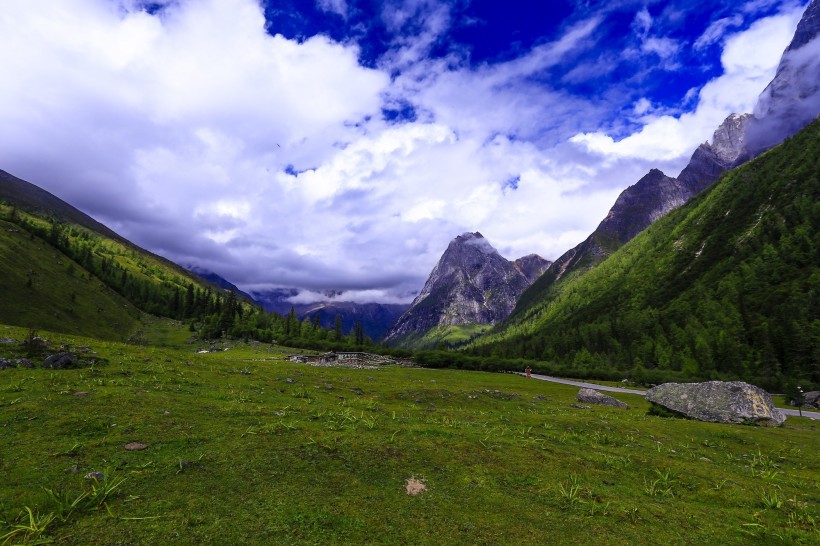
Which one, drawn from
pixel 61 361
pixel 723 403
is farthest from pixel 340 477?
pixel 723 403

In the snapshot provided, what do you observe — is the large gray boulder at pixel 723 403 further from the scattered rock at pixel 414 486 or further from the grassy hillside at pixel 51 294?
the grassy hillside at pixel 51 294

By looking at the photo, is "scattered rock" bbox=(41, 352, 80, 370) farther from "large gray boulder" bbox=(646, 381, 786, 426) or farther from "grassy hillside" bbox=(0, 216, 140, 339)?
"grassy hillside" bbox=(0, 216, 140, 339)

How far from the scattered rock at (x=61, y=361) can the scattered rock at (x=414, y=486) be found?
3100cm

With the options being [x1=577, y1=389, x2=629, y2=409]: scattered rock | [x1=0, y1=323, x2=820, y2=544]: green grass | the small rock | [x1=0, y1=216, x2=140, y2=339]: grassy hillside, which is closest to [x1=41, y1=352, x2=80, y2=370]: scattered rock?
[x1=0, y1=323, x2=820, y2=544]: green grass

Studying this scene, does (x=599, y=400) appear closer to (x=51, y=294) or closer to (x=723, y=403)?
(x=723, y=403)

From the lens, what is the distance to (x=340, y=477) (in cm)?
1598

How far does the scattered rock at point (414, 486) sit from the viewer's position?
15312 mm

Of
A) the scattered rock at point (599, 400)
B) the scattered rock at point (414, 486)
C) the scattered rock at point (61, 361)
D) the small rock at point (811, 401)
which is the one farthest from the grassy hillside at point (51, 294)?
the small rock at point (811, 401)

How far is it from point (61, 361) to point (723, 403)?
7140cm

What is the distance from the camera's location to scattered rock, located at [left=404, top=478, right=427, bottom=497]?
603 inches

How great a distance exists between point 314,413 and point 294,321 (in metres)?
176

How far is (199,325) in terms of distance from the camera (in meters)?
176

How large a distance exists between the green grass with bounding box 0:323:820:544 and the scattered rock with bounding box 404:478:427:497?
296 millimetres

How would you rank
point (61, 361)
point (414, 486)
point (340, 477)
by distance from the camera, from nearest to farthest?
point (414, 486) → point (340, 477) → point (61, 361)
